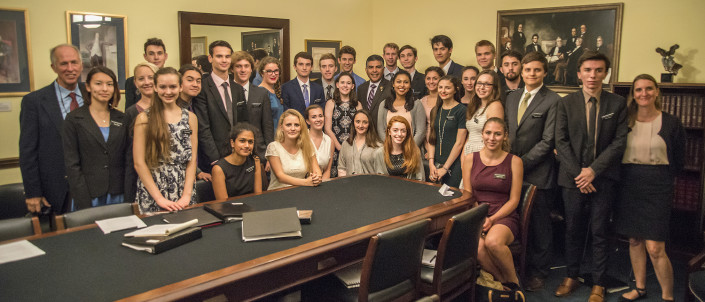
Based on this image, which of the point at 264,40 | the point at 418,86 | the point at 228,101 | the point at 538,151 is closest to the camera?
the point at 538,151

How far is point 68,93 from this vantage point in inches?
131

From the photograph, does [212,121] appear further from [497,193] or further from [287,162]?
[497,193]

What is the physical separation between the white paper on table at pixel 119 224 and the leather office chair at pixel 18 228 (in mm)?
269

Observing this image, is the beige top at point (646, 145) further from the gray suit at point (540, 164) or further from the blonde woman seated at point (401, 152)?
the blonde woman seated at point (401, 152)

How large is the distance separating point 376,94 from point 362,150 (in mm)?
934

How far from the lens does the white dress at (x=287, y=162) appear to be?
12.0 ft

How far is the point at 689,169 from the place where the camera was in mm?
4234

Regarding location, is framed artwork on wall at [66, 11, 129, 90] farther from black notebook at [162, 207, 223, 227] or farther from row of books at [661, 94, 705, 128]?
row of books at [661, 94, 705, 128]

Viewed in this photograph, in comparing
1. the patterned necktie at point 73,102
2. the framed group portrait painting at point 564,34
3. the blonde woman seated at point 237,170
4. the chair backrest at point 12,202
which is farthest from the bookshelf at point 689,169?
the chair backrest at point 12,202

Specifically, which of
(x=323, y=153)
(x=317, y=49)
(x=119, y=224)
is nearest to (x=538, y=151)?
(x=323, y=153)

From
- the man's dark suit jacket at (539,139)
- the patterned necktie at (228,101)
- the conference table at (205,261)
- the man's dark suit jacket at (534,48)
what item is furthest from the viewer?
the man's dark suit jacket at (534,48)

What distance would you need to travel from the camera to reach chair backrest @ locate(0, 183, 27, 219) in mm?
3211

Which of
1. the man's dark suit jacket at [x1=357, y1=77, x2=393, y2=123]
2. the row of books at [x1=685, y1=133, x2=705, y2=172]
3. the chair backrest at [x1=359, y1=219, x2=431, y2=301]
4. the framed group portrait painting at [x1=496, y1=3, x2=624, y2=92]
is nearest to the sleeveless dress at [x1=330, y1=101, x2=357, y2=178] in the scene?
the man's dark suit jacket at [x1=357, y1=77, x2=393, y2=123]

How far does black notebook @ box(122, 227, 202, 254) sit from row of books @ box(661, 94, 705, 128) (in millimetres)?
4162
